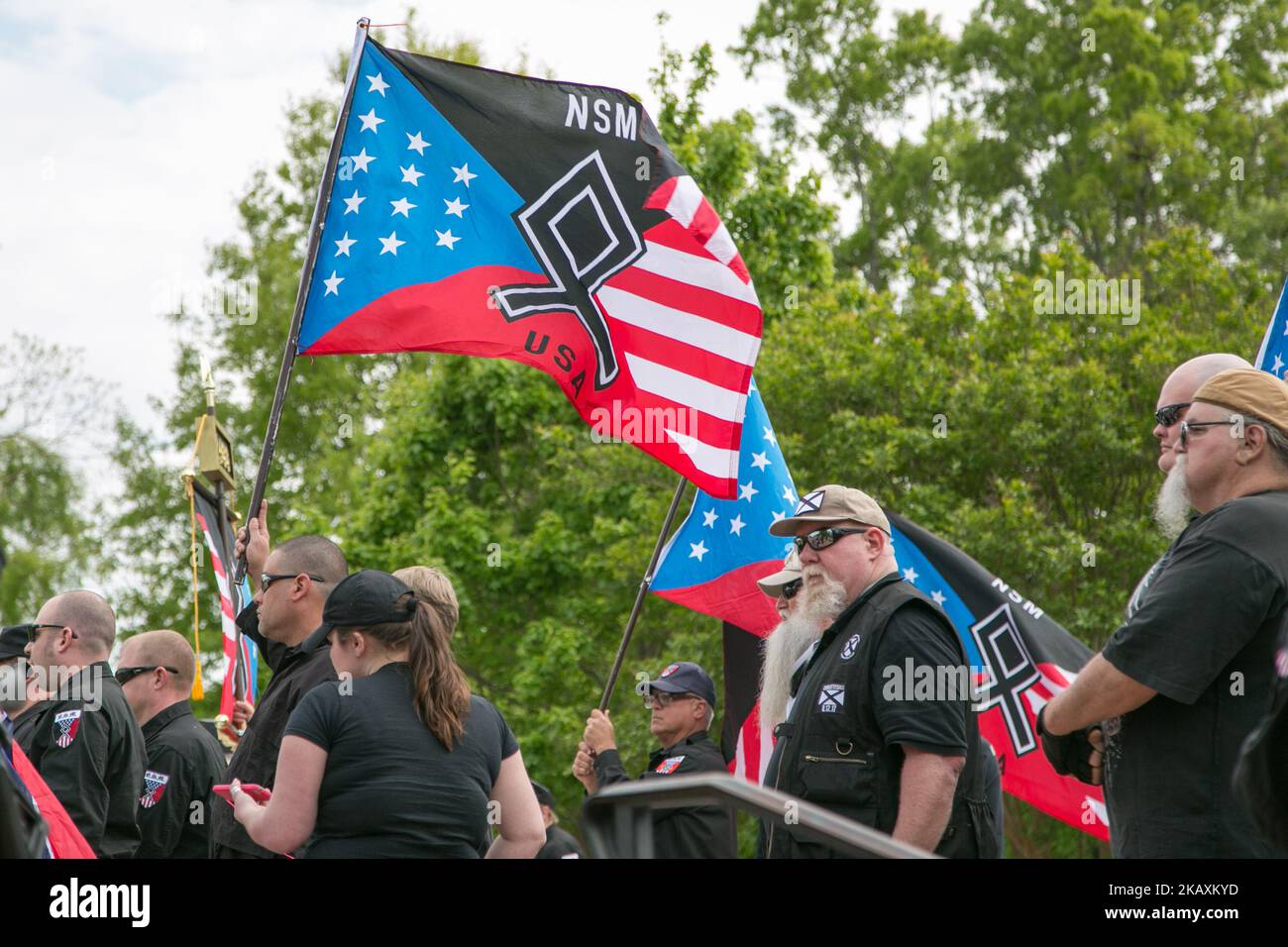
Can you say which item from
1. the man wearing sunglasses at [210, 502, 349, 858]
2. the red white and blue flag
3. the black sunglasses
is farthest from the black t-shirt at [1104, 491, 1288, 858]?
the red white and blue flag

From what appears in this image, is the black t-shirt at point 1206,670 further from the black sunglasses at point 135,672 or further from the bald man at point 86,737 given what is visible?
the black sunglasses at point 135,672

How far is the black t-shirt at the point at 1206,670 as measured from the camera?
3.69 meters

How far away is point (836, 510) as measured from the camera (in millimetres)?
5000

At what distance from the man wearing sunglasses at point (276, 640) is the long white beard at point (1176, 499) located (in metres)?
2.68

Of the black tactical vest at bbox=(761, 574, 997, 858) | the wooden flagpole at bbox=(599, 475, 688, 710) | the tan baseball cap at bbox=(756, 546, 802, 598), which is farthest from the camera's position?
the wooden flagpole at bbox=(599, 475, 688, 710)

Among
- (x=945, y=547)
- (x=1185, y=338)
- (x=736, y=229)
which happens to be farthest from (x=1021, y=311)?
(x=945, y=547)

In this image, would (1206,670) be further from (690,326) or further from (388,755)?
(690,326)

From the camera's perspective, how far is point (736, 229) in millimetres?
20500

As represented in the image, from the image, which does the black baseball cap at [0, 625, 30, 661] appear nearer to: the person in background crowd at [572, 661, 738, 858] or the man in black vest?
the person in background crowd at [572, 661, 738, 858]

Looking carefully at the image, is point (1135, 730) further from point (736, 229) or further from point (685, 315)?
point (736, 229)

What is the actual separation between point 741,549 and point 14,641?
347cm

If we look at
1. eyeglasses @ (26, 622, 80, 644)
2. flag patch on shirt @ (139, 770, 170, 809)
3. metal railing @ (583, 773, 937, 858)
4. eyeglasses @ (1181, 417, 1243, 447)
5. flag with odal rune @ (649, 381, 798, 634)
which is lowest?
metal railing @ (583, 773, 937, 858)

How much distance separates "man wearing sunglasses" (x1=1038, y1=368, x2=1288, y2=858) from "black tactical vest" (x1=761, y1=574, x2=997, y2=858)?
2.17 feet

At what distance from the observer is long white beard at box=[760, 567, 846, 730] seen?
495cm
